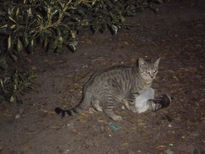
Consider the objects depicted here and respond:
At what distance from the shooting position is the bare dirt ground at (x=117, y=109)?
5.09m

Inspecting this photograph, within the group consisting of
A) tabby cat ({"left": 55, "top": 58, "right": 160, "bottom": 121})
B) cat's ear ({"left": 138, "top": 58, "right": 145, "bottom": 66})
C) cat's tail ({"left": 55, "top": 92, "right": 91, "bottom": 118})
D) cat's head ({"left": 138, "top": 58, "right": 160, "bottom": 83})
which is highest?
cat's ear ({"left": 138, "top": 58, "right": 145, "bottom": 66})

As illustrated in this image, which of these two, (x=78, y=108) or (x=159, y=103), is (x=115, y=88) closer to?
(x=78, y=108)

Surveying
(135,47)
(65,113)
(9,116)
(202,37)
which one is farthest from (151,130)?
(202,37)

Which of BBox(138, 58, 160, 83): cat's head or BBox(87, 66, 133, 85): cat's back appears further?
BBox(138, 58, 160, 83): cat's head

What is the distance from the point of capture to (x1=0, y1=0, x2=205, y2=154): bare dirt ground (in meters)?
5.09

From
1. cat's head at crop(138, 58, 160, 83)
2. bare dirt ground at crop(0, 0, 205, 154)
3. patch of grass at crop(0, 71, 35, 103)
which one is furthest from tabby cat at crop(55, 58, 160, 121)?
patch of grass at crop(0, 71, 35, 103)

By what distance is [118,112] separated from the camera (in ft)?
19.8

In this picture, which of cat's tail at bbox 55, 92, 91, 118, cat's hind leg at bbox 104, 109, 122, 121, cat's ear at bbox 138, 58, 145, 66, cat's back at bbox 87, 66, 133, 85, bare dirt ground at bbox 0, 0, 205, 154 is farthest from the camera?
cat's ear at bbox 138, 58, 145, 66

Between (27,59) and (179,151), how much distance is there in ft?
16.3

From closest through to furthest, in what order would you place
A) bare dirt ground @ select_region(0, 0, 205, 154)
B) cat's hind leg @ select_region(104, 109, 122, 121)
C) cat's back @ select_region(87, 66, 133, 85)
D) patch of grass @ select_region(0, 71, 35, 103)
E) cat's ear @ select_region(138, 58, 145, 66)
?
patch of grass @ select_region(0, 71, 35, 103), bare dirt ground @ select_region(0, 0, 205, 154), cat's hind leg @ select_region(104, 109, 122, 121), cat's back @ select_region(87, 66, 133, 85), cat's ear @ select_region(138, 58, 145, 66)

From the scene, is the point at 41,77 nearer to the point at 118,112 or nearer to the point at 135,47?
the point at 118,112

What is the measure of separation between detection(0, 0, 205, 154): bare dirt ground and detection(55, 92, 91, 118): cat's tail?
0.15 meters

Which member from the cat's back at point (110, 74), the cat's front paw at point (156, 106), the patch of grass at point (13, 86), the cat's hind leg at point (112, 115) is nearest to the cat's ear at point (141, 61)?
the cat's back at point (110, 74)

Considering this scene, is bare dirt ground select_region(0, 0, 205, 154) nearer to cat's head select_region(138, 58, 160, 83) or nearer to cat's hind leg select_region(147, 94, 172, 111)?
cat's hind leg select_region(147, 94, 172, 111)
